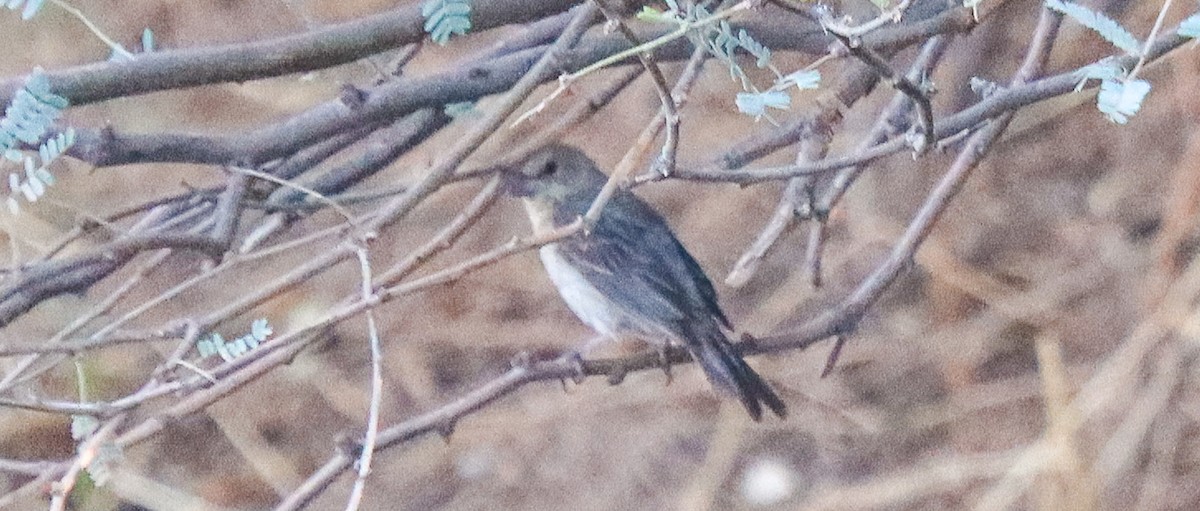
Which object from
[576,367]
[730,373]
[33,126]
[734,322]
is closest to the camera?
[33,126]

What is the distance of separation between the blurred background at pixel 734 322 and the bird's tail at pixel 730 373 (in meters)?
0.88

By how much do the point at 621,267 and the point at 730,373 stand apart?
12.9 inches

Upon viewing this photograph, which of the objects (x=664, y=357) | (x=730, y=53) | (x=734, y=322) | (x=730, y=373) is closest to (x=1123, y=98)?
(x=730, y=53)

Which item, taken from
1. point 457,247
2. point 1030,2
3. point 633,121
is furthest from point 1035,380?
point 457,247

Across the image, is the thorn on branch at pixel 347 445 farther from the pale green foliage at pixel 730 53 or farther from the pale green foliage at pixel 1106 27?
the pale green foliage at pixel 1106 27

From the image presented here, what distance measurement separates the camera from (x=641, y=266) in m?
2.12

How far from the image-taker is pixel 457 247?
2.94 m

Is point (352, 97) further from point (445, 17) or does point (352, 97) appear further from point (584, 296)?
point (584, 296)

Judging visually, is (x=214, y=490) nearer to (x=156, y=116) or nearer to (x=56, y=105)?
(x=156, y=116)

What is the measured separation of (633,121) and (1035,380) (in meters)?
1.12

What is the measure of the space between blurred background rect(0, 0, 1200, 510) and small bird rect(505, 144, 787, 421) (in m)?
0.54

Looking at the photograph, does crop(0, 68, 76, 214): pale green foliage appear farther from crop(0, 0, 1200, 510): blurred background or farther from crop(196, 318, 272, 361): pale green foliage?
crop(0, 0, 1200, 510): blurred background

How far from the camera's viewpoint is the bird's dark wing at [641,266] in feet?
6.66

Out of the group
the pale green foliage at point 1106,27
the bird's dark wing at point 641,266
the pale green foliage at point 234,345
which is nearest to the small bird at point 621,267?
the bird's dark wing at point 641,266
